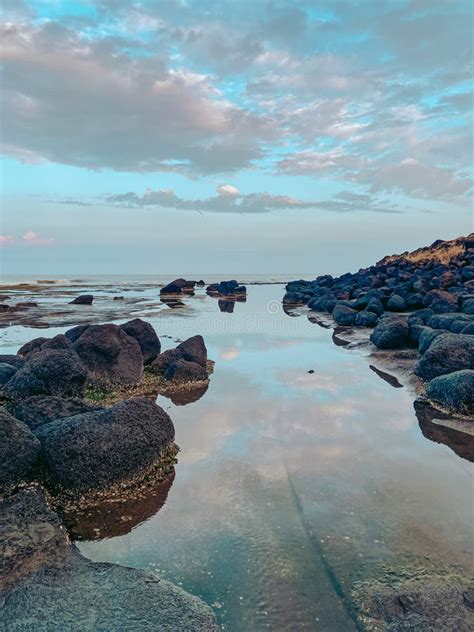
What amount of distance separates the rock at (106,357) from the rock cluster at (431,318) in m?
6.05

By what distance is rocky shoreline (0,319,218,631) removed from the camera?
120 inches

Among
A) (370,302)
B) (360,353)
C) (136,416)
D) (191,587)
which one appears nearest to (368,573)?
(191,587)

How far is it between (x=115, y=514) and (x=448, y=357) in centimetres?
703

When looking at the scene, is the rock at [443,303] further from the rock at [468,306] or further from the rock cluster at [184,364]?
the rock cluster at [184,364]

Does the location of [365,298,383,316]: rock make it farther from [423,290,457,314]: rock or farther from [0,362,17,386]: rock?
[0,362,17,386]: rock

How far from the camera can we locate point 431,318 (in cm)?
1345

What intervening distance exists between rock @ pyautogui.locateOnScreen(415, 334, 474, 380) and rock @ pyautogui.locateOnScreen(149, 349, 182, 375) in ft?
17.9

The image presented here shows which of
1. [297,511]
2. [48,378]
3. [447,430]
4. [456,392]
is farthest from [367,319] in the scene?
[297,511]

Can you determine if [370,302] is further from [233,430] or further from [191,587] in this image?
[191,587]

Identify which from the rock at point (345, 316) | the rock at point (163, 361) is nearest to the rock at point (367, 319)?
the rock at point (345, 316)

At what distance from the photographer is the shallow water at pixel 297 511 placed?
3.42 metres

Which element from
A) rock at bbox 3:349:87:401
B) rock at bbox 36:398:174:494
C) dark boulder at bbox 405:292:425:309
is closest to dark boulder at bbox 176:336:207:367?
rock at bbox 3:349:87:401

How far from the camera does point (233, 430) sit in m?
6.70

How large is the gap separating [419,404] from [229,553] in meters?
5.28
